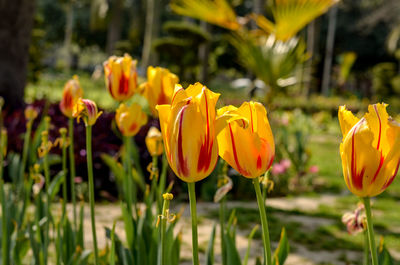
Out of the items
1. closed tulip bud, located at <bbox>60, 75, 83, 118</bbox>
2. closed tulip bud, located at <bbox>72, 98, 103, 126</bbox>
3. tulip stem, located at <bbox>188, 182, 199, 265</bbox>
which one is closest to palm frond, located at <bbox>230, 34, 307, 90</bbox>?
closed tulip bud, located at <bbox>60, 75, 83, 118</bbox>

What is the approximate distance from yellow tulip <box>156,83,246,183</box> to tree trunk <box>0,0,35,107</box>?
5195mm

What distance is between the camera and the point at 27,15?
5.62 metres

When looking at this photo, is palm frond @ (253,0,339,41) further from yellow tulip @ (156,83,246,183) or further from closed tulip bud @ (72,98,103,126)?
yellow tulip @ (156,83,246,183)

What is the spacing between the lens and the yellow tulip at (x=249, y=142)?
871 mm

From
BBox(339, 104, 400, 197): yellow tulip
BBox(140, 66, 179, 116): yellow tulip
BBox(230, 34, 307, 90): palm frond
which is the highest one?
BBox(230, 34, 307, 90): palm frond

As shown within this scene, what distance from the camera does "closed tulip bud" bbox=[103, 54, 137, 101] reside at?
162 cm

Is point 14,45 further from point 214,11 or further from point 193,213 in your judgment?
point 193,213

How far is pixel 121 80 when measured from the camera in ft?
5.33

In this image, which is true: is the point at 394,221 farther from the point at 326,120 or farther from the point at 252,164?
the point at 326,120

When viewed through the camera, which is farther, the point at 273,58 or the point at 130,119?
the point at 273,58

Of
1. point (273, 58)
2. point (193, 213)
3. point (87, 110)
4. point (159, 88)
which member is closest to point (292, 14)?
point (273, 58)

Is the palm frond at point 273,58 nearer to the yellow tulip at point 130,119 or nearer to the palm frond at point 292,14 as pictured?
the palm frond at point 292,14

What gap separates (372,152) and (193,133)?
297 mm

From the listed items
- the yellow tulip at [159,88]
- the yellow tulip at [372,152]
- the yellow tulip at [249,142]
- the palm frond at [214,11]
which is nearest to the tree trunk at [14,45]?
the palm frond at [214,11]
